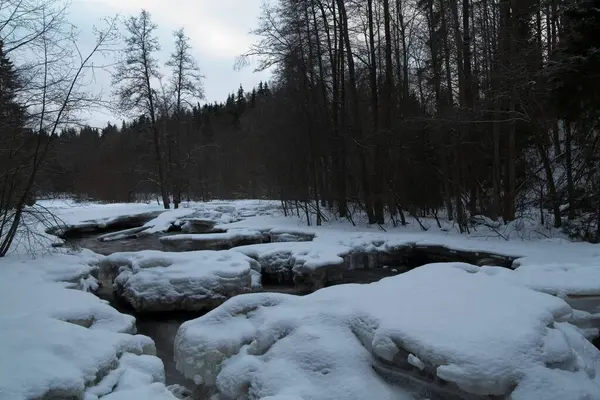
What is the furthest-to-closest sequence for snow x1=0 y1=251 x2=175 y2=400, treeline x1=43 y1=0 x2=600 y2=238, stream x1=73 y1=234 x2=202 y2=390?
treeline x1=43 y1=0 x2=600 y2=238
stream x1=73 y1=234 x2=202 y2=390
snow x1=0 y1=251 x2=175 y2=400

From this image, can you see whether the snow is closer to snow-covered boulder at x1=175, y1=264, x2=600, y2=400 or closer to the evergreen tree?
snow-covered boulder at x1=175, y1=264, x2=600, y2=400

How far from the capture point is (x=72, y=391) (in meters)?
3.72

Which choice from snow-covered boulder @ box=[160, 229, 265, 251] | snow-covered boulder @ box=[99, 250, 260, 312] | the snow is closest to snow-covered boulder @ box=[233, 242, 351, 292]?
snow-covered boulder @ box=[99, 250, 260, 312]

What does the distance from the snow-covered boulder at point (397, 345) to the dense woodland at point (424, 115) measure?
6355 mm

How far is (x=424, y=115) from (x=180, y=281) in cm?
1043

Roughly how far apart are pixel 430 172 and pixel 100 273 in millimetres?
14241

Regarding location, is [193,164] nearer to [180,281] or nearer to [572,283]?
[180,281]

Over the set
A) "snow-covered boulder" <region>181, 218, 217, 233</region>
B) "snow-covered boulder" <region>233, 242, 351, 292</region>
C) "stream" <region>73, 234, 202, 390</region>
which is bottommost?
"stream" <region>73, 234, 202, 390</region>

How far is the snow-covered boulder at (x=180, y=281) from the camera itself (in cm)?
852

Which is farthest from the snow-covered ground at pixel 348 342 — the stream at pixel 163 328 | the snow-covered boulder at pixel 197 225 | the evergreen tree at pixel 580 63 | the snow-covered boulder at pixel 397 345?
the snow-covered boulder at pixel 197 225

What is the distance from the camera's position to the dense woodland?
10.0 meters

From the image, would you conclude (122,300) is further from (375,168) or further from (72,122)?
(375,168)

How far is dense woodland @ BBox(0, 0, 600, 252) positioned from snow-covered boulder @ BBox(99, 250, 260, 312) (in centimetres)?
348

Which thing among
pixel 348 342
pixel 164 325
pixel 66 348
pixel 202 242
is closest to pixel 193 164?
pixel 202 242
